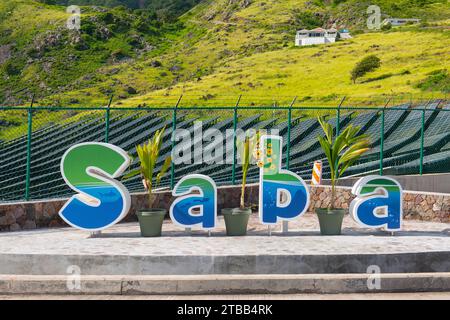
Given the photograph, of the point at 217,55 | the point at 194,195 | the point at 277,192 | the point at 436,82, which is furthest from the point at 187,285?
the point at 217,55

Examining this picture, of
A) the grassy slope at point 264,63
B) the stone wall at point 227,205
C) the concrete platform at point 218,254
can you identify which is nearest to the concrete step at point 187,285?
the concrete platform at point 218,254

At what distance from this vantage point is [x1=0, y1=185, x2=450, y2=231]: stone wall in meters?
13.1

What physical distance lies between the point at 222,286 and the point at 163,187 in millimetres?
8164

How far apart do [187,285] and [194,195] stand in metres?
3.65

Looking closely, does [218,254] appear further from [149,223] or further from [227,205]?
[227,205]

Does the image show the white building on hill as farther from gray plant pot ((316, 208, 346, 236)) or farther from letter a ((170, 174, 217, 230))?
letter a ((170, 174, 217, 230))

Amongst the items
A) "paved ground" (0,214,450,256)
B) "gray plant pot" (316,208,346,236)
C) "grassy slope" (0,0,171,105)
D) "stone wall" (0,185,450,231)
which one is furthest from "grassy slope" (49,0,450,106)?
"gray plant pot" (316,208,346,236)

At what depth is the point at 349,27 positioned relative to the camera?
144500 millimetres

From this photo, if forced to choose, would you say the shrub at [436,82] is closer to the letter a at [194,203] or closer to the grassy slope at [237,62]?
the grassy slope at [237,62]

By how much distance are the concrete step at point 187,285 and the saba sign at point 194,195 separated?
9.99 feet

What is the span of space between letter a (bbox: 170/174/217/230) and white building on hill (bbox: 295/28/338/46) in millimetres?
111577

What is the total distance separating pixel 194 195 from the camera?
40.4 feet

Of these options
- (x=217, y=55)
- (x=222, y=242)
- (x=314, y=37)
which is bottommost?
(x=222, y=242)

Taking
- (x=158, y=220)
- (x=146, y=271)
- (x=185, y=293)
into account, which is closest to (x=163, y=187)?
(x=158, y=220)
